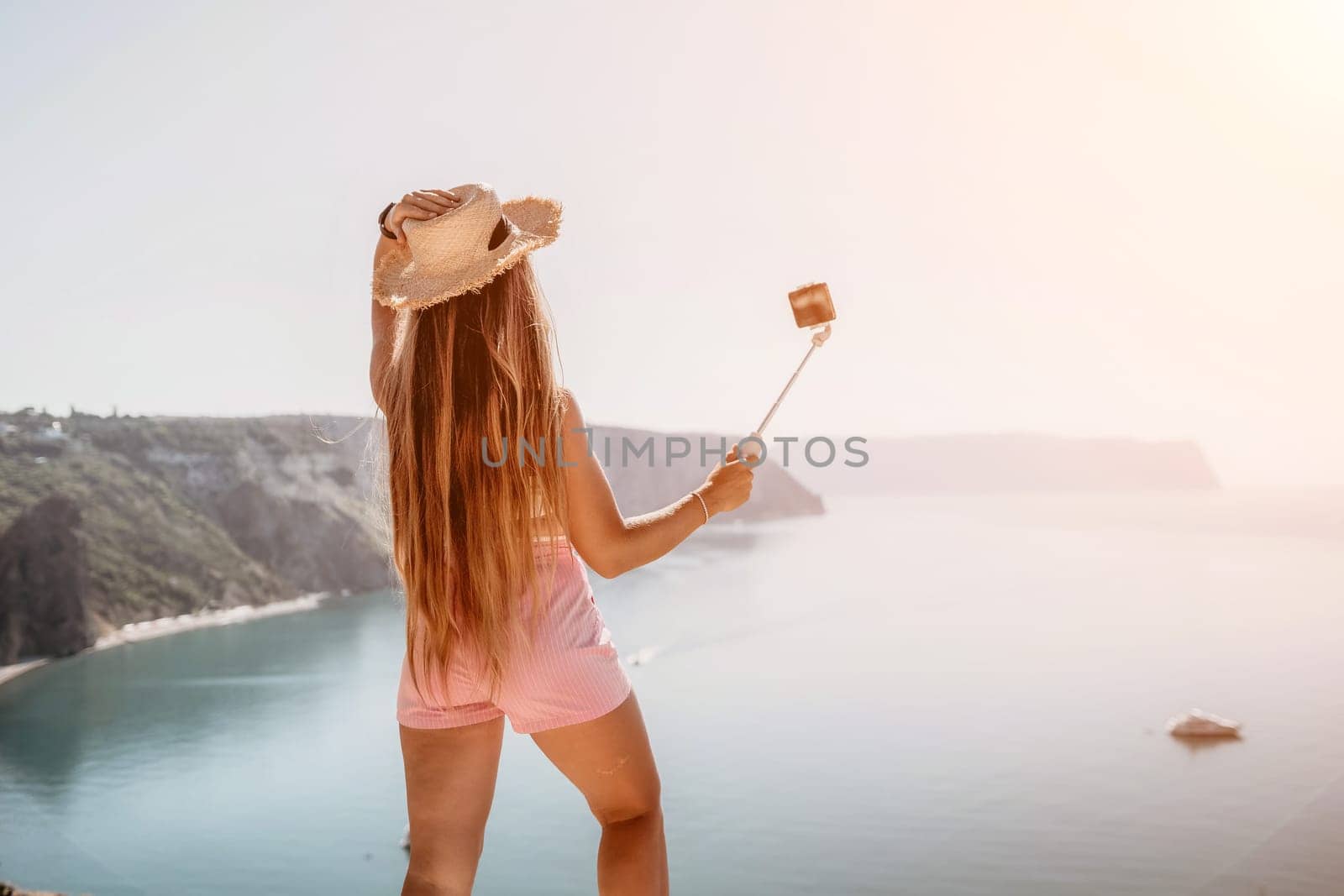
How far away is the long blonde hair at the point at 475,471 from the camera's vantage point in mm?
1511

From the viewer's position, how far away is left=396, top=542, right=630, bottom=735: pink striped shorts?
1.51 meters

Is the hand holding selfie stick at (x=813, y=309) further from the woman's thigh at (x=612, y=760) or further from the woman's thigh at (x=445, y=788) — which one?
the woman's thigh at (x=445, y=788)

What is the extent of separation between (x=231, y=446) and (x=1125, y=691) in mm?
52547

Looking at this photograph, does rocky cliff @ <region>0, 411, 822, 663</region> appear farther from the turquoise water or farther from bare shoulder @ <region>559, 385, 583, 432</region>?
bare shoulder @ <region>559, 385, 583, 432</region>

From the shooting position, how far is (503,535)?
1.51 meters

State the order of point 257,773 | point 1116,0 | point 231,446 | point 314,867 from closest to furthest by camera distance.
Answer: point 314,867 < point 257,773 < point 231,446 < point 1116,0

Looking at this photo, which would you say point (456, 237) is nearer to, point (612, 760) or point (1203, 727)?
point (612, 760)

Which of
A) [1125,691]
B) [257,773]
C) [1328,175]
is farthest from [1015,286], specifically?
[257,773]

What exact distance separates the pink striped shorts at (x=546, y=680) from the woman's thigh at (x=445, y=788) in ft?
0.08

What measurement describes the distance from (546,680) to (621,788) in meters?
0.22

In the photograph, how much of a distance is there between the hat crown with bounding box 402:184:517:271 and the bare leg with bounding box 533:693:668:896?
2.43 feet

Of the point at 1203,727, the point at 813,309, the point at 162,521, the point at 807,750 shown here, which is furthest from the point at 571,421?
the point at 162,521

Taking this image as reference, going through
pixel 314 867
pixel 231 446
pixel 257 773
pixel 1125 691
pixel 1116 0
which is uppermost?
pixel 1116 0

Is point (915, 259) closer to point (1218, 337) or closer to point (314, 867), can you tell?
point (1218, 337)
